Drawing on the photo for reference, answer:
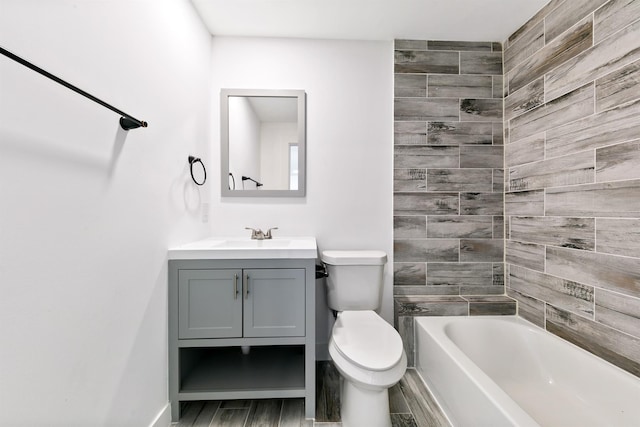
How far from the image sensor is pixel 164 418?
1434 millimetres

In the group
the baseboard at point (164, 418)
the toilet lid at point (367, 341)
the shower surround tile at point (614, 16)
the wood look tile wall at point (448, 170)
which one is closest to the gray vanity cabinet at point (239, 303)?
the toilet lid at point (367, 341)

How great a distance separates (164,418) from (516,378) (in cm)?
200

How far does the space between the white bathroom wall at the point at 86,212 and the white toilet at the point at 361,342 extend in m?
0.94

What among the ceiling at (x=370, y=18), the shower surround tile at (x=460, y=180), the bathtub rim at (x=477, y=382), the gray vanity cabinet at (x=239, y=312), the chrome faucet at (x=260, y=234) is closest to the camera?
the bathtub rim at (x=477, y=382)

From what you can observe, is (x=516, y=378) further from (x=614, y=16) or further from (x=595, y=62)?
(x=614, y=16)

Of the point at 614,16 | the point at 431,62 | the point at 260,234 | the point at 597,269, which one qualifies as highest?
the point at 431,62

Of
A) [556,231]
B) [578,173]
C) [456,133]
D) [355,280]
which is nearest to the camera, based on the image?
[578,173]

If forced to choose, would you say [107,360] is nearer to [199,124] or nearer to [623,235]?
[199,124]

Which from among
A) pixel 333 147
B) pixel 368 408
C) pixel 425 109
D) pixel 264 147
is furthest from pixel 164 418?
pixel 425 109

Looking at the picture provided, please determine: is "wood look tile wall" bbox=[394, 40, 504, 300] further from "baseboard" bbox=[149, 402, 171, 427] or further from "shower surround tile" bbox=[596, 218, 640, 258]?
"baseboard" bbox=[149, 402, 171, 427]

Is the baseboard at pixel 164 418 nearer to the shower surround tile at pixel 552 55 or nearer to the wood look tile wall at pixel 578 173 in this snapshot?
the wood look tile wall at pixel 578 173

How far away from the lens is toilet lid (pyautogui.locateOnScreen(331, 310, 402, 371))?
1.29 meters

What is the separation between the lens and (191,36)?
5.67 feet

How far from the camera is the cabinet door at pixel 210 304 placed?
149 centimetres
